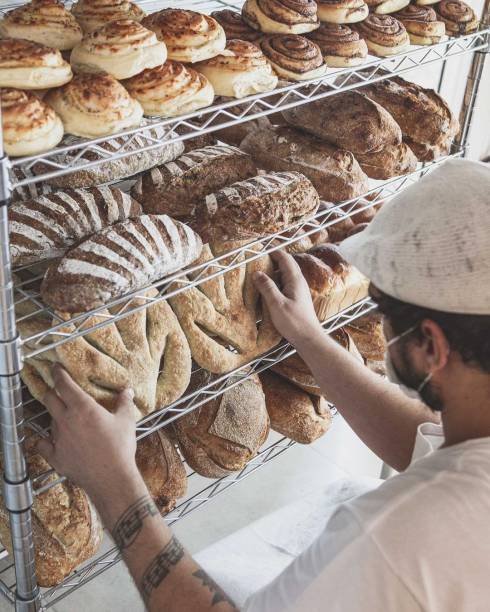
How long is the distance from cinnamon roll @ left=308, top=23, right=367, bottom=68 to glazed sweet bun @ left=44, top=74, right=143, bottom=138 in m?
0.52

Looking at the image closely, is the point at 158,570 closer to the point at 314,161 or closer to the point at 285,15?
the point at 314,161

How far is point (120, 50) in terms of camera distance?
1.22m

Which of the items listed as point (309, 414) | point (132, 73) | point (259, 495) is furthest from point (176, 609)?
point (259, 495)

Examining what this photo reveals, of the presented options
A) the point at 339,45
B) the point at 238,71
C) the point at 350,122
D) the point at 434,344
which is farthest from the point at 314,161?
the point at 434,344

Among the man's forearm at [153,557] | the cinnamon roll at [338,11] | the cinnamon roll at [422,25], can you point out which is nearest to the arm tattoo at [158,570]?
the man's forearm at [153,557]

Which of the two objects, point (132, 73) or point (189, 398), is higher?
point (132, 73)

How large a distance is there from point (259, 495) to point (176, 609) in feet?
4.07

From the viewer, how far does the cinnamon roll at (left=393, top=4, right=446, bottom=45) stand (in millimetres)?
1766

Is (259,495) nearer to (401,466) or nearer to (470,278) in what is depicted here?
(401,466)

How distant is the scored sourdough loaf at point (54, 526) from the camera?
1387mm

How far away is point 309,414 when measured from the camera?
1.80 m

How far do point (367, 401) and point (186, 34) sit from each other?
81 cm

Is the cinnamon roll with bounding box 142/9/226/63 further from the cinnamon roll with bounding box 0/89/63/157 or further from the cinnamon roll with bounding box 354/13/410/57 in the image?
the cinnamon roll with bounding box 354/13/410/57

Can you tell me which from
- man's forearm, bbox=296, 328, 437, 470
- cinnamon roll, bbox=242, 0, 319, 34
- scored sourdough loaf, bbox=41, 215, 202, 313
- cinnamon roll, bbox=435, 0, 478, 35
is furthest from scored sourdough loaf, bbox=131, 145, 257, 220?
cinnamon roll, bbox=435, 0, 478, 35
